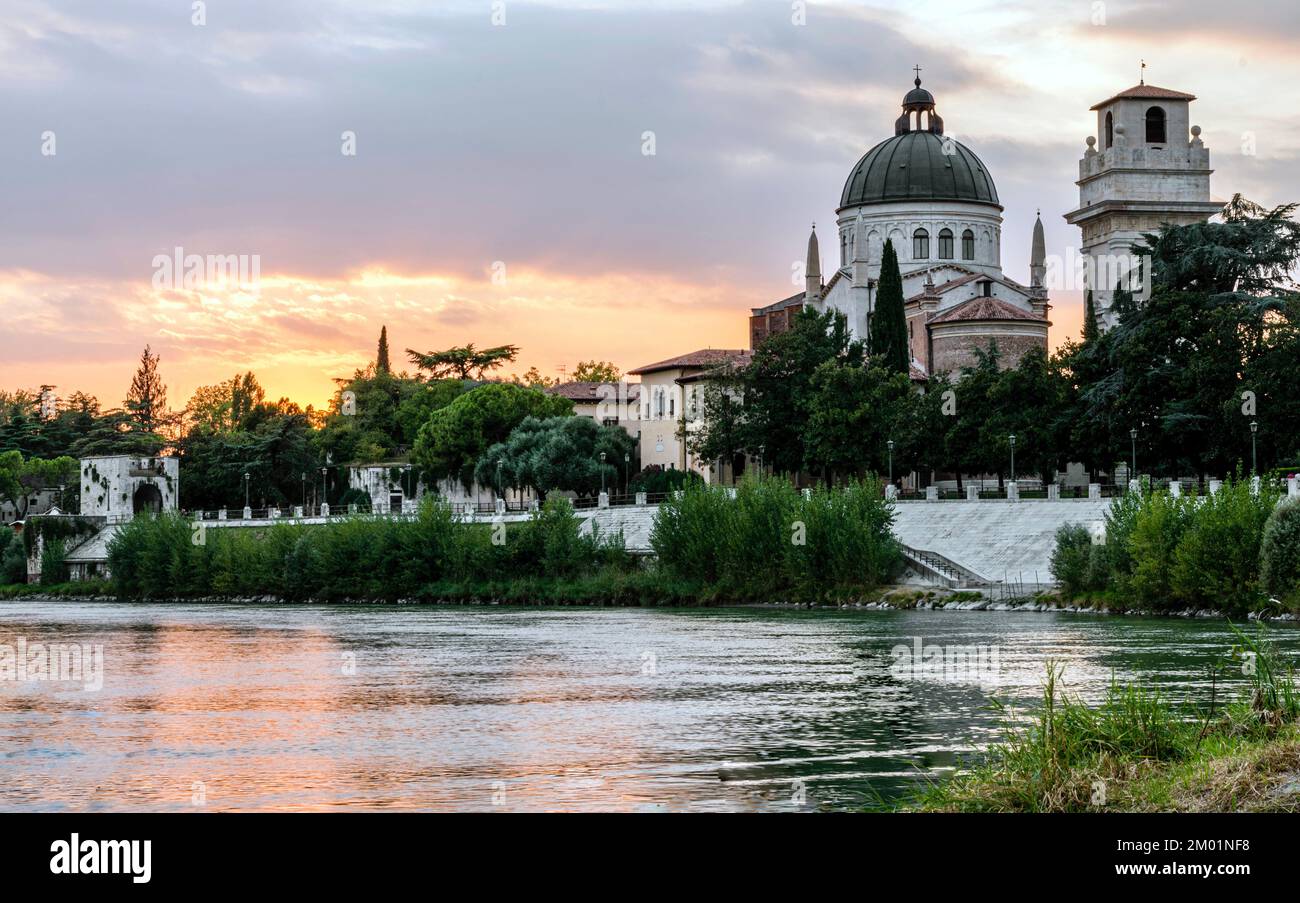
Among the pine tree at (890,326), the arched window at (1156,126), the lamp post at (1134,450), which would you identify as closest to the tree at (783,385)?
the pine tree at (890,326)

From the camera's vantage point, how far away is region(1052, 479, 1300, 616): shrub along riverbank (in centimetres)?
3675

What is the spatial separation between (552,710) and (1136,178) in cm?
5866

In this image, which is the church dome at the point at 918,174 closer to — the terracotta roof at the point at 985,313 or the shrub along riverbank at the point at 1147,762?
the terracotta roof at the point at 985,313

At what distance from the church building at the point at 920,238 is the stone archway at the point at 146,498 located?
34826 mm

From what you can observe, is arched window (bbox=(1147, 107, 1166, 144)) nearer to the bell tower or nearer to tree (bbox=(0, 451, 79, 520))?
the bell tower

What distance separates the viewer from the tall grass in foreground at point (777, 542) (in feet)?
158

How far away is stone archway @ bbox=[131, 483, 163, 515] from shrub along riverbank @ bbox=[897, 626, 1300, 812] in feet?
→ 281

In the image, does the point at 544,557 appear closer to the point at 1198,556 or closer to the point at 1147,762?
the point at 1198,556

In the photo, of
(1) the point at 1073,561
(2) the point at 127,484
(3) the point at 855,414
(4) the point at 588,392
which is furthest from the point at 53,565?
(1) the point at 1073,561

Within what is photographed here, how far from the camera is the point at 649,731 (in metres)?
20.1
